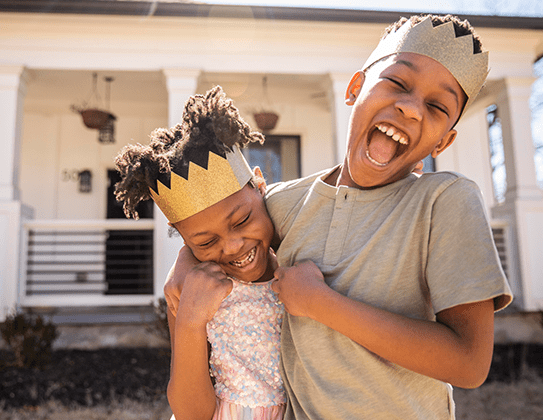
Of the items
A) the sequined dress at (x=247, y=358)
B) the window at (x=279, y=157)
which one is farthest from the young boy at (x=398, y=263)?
the window at (x=279, y=157)

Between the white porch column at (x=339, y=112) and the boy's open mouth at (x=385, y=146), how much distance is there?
4771mm

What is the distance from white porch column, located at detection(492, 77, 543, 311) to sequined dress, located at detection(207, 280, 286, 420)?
5.76 metres

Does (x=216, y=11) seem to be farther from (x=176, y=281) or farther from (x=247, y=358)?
(x=247, y=358)

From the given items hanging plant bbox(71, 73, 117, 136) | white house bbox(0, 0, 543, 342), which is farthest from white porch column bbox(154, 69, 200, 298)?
hanging plant bbox(71, 73, 117, 136)

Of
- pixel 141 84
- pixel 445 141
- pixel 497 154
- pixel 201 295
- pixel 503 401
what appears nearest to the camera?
pixel 445 141

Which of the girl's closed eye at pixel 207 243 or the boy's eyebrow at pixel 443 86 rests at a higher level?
the boy's eyebrow at pixel 443 86

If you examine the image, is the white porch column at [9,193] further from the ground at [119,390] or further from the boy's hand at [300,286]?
the boy's hand at [300,286]

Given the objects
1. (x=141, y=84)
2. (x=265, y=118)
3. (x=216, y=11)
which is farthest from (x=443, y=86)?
(x=141, y=84)

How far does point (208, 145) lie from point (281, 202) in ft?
0.97

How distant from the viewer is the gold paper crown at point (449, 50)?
3.35 feet

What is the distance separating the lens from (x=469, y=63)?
104 centimetres

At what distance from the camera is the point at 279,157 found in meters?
8.30

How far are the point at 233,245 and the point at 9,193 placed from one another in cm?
527

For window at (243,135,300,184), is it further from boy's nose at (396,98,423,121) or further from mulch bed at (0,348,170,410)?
boy's nose at (396,98,423,121)
